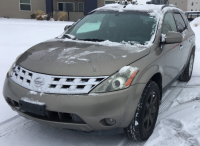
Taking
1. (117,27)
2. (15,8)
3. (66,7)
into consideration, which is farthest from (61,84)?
(66,7)

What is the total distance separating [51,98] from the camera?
87.0 inches

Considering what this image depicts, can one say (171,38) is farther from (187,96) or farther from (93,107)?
(93,107)

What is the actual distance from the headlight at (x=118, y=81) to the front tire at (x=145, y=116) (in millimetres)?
316

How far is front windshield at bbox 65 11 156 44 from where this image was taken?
10.6ft

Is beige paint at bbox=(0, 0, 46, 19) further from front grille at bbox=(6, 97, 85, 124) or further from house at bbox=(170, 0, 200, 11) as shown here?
house at bbox=(170, 0, 200, 11)

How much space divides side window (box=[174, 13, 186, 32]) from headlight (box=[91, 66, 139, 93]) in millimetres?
2270

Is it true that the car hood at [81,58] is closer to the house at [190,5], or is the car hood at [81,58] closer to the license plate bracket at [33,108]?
the license plate bracket at [33,108]

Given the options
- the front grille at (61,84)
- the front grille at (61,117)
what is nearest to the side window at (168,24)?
the front grille at (61,84)

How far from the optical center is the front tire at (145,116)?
246 centimetres

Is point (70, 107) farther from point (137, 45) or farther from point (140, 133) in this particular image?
point (137, 45)

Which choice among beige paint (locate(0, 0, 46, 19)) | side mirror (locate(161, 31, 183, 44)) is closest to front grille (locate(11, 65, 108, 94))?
side mirror (locate(161, 31, 183, 44))

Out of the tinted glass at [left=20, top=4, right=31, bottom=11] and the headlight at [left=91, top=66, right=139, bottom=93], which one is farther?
the tinted glass at [left=20, top=4, right=31, bottom=11]

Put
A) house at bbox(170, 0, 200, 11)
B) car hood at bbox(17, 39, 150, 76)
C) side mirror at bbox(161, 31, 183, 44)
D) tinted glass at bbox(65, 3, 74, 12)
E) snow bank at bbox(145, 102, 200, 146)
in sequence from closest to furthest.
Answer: car hood at bbox(17, 39, 150, 76) → snow bank at bbox(145, 102, 200, 146) → side mirror at bbox(161, 31, 183, 44) → tinted glass at bbox(65, 3, 74, 12) → house at bbox(170, 0, 200, 11)

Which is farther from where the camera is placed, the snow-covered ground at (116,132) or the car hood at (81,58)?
the snow-covered ground at (116,132)
